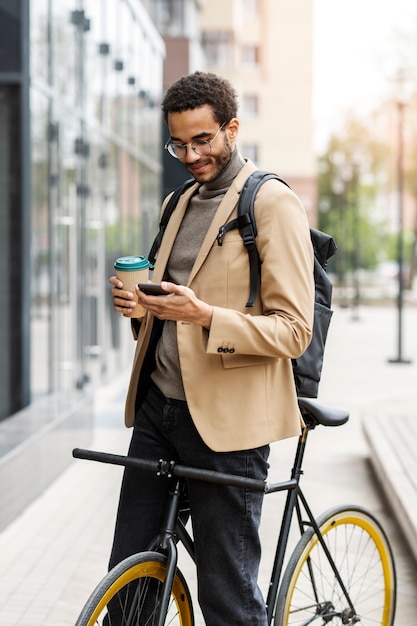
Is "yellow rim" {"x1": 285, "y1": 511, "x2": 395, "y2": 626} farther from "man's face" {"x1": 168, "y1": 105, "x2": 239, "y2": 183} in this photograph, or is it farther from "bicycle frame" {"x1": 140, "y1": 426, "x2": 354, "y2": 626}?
"man's face" {"x1": 168, "y1": 105, "x2": 239, "y2": 183}

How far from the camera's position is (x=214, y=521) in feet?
10.4

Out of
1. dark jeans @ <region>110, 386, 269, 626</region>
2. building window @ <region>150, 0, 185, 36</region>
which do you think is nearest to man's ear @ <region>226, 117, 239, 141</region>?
dark jeans @ <region>110, 386, 269, 626</region>

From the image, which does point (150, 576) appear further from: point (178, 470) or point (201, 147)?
point (201, 147)

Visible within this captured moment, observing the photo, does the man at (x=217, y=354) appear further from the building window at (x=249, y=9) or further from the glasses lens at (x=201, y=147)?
the building window at (x=249, y=9)

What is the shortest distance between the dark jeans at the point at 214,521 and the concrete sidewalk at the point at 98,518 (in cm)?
186

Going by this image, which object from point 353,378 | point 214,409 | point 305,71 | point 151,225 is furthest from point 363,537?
point 305,71

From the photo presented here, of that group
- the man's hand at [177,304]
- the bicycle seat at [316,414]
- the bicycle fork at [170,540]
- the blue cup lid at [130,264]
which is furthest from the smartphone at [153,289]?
the bicycle seat at [316,414]

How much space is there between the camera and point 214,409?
3088mm

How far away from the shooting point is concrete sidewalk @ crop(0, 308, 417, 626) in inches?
210

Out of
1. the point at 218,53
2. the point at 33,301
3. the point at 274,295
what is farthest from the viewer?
the point at 218,53

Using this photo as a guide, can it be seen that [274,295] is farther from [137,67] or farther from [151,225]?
[151,225]

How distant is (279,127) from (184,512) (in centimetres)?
6595

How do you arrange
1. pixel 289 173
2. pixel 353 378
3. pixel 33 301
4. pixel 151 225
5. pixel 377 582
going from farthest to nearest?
pixel 289 173 < pixel 151 225 < pixel 353 378 < pixel 33 301 < pixel 377 582

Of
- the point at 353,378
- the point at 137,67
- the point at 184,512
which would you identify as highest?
the point at 137,67
